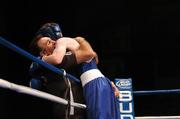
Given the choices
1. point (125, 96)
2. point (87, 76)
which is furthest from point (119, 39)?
point (87, 76)

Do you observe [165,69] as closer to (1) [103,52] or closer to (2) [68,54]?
(1) [103,52]

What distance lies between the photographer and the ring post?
2.75m

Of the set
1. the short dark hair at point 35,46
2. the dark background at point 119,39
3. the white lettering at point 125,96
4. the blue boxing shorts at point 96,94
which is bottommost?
the blue boxing shorts at point 96,94

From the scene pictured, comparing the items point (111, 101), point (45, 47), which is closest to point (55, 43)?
point (45, 47)

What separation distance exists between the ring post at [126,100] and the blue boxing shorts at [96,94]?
0.83 m

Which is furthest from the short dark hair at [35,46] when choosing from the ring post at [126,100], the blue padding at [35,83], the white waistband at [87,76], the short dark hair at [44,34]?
the ring post at [126,100]

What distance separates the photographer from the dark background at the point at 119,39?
551 centimetres

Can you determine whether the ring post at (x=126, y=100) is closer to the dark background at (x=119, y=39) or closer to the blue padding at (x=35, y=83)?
the blue padding at (x=35, y=83)

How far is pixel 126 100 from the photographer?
279 centimetres

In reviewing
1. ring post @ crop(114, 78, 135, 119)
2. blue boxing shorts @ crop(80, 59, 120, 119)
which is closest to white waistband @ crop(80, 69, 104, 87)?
blue boxing shorts @ crop(80, 59, 120, 119)

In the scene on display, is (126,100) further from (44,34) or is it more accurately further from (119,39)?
(119,39)

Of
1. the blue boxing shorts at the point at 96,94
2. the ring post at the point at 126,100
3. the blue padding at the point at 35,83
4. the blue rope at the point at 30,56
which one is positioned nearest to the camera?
the blue rope at the point at 30,56

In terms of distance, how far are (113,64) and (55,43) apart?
3.95 metres

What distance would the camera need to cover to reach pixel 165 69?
5.57 meters
